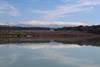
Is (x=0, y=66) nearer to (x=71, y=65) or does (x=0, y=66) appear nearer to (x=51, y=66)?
(x=51, y=66)

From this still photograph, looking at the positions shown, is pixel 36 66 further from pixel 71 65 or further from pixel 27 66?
pixel 71 65

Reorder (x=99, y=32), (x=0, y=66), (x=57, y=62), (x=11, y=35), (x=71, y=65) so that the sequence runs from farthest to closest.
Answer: (x=99, y=32) → (x=11, y=35) → (x=57, y=62) → (x=71, y=65) → (x=0, y=66)

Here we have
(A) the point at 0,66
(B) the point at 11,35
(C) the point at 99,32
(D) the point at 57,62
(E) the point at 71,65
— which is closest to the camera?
(A) the point at 0,66

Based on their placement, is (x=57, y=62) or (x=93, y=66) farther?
(x=57, y=62)

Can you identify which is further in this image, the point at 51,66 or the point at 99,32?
the point at 99,32

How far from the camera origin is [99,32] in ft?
144

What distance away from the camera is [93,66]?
11336 millimetres

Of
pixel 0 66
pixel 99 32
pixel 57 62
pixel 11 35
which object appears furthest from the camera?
pixel 99 32

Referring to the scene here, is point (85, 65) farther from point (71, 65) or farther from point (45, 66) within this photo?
point (45, 66)

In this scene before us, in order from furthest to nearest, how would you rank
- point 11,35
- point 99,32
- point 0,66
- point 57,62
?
point 99,32, point 11,35, point 57,62, point 0,66

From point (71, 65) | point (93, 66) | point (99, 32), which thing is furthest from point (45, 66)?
point (99, 32)

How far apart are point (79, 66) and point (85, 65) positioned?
395mm

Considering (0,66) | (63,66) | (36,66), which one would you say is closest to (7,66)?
(0,66)

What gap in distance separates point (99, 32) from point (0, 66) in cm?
3453
